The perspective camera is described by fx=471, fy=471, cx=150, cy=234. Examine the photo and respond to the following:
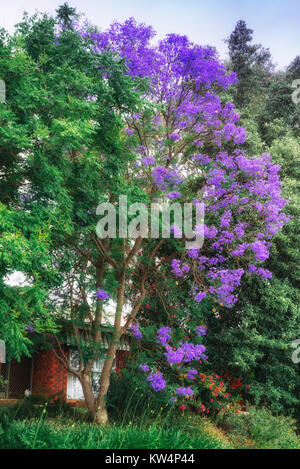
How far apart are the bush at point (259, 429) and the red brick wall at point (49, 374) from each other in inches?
288

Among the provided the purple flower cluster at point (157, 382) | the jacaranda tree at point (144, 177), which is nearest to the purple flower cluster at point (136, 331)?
the jacaranda tree at point (144, 177)

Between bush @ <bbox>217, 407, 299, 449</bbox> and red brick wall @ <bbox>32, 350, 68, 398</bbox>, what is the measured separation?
7.33 m

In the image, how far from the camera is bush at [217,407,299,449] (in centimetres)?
1198

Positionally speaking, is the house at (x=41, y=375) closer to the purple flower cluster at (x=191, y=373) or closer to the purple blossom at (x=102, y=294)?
the purple flower cluster at (x=191, y=373)

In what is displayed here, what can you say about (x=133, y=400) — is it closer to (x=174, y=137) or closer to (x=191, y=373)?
(x=191, y=373)

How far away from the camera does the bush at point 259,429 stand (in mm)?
11984

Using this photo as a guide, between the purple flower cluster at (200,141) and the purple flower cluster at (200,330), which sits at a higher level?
the purple flower cluster at (200,141)

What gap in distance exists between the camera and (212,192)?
13.2m

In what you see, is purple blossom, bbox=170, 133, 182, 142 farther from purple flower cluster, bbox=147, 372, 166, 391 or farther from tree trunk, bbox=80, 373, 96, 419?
tree trunk, bbox=80, 373, 96, 419

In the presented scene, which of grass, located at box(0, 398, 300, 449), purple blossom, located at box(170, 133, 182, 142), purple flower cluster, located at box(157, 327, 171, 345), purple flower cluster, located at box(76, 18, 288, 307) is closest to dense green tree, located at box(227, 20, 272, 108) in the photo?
purple flower cluster, located at box(76, 18, 288, 307)

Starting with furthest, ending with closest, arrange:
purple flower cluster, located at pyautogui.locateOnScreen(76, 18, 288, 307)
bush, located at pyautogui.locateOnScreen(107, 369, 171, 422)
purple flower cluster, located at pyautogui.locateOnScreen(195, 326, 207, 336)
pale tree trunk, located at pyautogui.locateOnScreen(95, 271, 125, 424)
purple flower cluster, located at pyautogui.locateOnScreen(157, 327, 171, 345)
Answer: purple flower cluster, located at pyautogui.locateOnScreen(195, 326, 207, 336) < purple flower cluster, located at pyautogui.locateOnScreen(76, 18, 288, 307) < purple flower cluster, located at pyautogui.locateOnScreen(157, 327, 171, 345) < bush, located at pyautogui.locateOnScreen(107, 369, 171, 422) < pale tree trunk, located at pyautogui.locateOnScreen(95, 271, 125, 424)

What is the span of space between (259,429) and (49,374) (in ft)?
29.5

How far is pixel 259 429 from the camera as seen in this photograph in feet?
40.5

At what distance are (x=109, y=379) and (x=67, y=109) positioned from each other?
7333mm
